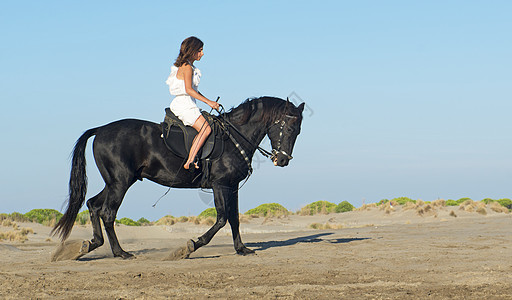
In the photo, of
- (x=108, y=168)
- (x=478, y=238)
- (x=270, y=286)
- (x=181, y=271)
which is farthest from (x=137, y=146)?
(x=478, y=238)

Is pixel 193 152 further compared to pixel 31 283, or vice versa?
pixel 193 152

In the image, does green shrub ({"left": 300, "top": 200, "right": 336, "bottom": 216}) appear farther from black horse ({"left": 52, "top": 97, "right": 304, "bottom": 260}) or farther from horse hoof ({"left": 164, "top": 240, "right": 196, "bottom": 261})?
horse hoof ({"left": 164, "top": 240, "right": 196, "bottom": 261})

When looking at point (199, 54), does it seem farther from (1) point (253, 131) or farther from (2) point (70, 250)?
(2) point (70, 250)

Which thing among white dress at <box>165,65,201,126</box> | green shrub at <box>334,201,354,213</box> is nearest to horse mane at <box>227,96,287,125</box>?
white dress at <box>165,65,201,126</box>

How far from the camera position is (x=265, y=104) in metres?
10.8

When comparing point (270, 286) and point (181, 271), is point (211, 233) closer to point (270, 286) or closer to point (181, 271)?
point (181, 271)

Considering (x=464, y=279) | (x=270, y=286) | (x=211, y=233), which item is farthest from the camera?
(x=211, y=233)

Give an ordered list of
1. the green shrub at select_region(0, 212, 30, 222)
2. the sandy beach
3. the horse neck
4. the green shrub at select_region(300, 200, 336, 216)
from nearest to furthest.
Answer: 1. the sandy beach
2. the horse neck
3. the green shrub at select_region(0, 212, 30, 222)
4. the green shrub at select_region(300, 200, 336, 216)

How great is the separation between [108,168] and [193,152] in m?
1.57

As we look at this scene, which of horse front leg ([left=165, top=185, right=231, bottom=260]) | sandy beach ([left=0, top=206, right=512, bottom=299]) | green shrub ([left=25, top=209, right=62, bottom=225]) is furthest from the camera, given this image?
green shrub ([left=25, top=209, right=62, bottom=225])

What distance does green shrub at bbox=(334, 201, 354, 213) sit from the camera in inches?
1459

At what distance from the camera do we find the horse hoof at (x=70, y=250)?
10.5m

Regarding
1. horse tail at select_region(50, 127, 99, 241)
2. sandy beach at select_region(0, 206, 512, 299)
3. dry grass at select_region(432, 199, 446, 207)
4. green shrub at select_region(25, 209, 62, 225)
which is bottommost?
sandy beach at select_region(0, 206, 512, 299)

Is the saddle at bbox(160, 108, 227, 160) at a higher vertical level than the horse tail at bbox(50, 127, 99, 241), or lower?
higher
